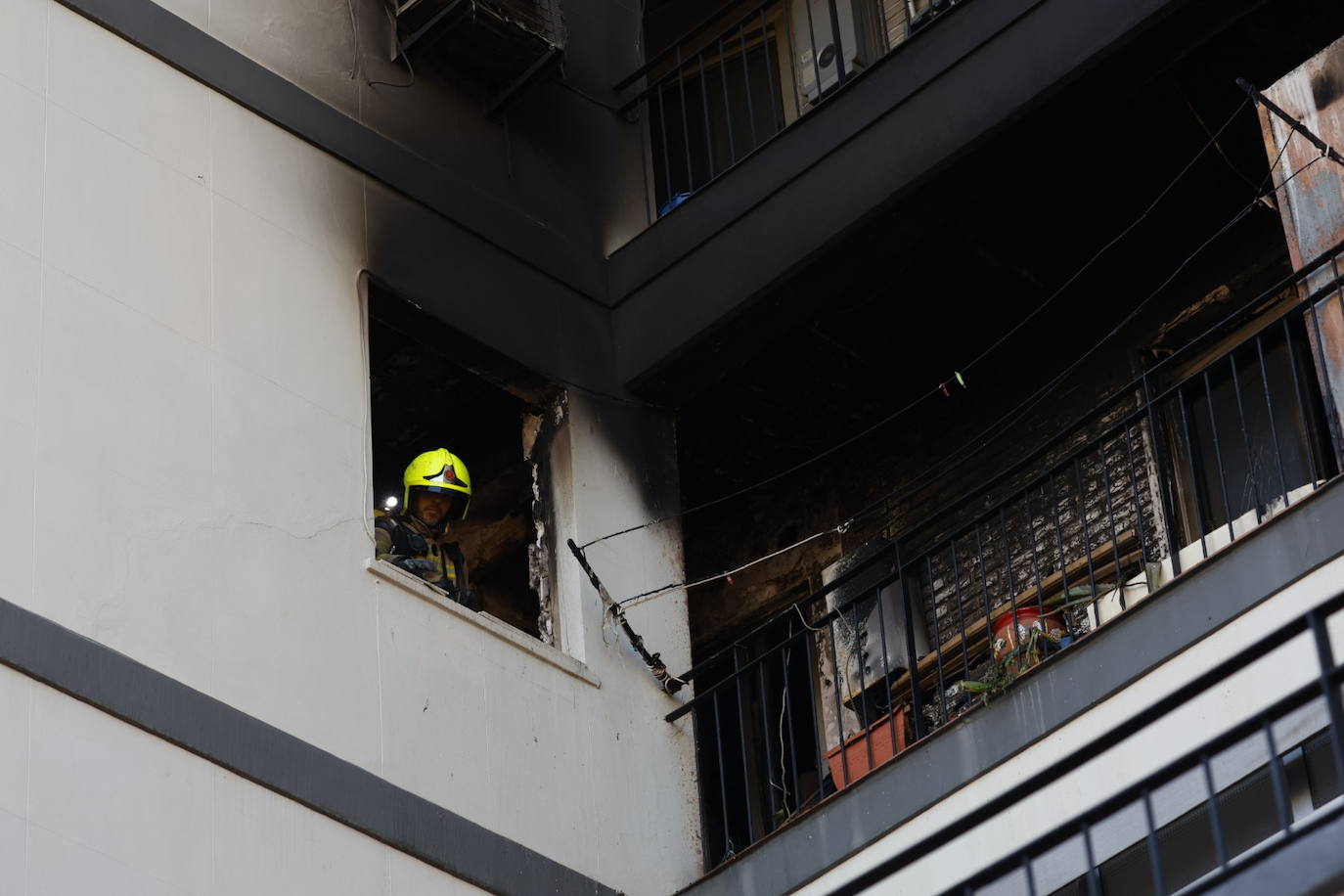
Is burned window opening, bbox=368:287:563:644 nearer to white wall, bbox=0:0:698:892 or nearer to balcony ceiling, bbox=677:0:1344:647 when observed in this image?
white wall, bbox=0:0:698:892

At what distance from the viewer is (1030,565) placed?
12.5 meters

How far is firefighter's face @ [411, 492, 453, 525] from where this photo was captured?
11547mm

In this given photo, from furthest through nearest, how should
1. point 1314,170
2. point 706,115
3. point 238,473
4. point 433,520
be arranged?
point 706,115 → point 433,520 → point 238,473 → point 1314,170

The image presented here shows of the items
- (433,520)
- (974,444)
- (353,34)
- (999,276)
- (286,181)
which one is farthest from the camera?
(974,444)

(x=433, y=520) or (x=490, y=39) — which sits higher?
(x=490, y=39)

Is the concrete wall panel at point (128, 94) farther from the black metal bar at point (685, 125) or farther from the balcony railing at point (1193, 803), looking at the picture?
the balcony railing at point (1193, 803)

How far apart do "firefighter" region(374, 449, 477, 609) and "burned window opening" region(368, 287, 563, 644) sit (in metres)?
0.15

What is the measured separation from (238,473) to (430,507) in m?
1.90

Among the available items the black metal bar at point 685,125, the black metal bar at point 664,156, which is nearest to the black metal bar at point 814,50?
the black metal bar at point 685,125

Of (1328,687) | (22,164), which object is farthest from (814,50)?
(1328,687)

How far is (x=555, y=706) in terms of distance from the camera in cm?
1078

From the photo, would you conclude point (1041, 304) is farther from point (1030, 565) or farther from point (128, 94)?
point (128, 94)

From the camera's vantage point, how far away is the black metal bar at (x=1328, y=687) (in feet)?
20.4

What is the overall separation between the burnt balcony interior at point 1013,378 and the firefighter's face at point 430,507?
4.74 feet
